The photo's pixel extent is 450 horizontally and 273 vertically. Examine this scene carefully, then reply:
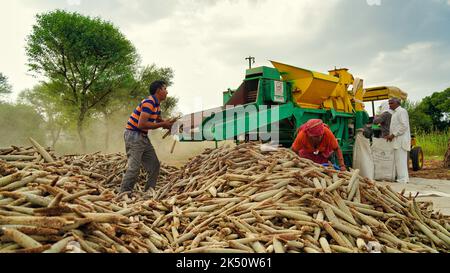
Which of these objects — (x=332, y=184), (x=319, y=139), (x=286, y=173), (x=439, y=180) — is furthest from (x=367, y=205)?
(x=439, y=180)

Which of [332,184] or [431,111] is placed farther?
[431,111]

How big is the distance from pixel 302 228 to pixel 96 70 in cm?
2112

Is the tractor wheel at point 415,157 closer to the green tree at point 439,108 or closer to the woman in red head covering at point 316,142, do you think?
the woman in red head covering at point 316,142

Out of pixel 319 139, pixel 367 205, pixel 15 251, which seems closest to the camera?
pixel 15 251

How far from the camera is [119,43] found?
2230 cm

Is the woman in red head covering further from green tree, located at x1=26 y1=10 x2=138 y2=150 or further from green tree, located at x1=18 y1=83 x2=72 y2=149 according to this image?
green tree, located at x1=18 y1=83 x2=72 y2=149

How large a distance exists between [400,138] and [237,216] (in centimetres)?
698

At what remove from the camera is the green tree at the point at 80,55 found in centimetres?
2025

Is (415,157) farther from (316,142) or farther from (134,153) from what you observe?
(134,153)

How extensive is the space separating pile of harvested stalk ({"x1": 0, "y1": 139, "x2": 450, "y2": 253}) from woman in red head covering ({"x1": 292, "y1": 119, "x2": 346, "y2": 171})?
23.9 inches

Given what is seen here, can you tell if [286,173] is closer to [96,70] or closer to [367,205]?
[367,205]

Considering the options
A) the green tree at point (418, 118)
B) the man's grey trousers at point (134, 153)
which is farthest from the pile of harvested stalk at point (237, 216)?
the green tree at point (418, 118)

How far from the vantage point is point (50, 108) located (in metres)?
28.6

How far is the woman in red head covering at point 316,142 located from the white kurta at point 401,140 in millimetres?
4414
